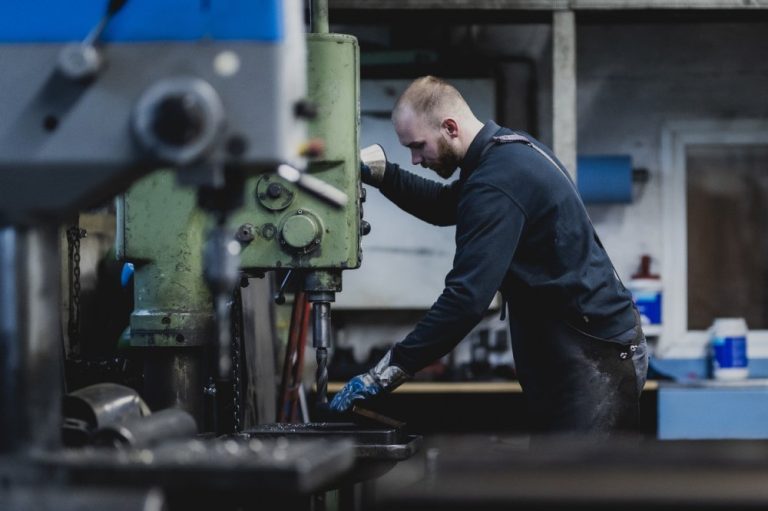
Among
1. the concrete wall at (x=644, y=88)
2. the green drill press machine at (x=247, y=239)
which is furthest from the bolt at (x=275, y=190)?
the concrete wall at (x=644, y=88)

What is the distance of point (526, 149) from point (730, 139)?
1.87m

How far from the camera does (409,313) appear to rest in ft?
12.5

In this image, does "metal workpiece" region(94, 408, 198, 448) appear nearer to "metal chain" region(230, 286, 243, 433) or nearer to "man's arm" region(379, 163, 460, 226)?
"metal chain" region(230, 286, 243, 433)

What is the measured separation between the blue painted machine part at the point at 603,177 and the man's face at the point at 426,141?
130cm

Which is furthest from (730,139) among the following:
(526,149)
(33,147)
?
(33,147)

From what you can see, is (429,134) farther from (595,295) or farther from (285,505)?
(285,505)

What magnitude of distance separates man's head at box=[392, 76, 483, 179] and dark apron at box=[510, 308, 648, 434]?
0.40m

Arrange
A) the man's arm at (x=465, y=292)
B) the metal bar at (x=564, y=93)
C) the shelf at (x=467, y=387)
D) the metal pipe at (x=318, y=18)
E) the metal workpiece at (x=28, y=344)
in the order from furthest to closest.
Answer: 1. the shelf at (x=467, y=387)
2. the metal bar at (x=564, y=93)
3. the man's arm at (x=465, y=292)
4. the metal pipe at (x=318, y=18)
5. the metal workpiece at (x=28, y=344)

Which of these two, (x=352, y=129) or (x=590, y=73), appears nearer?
(x=352, y=129)

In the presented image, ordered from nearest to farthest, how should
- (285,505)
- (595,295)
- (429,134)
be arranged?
(285,505) → (595,295) → (429,134)

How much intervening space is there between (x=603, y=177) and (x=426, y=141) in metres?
1.38

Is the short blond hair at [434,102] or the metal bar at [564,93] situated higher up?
the metal bar at [564,93]

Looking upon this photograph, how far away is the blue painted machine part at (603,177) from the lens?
3.48m

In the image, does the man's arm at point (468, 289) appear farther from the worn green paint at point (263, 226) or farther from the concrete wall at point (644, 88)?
the concrete wall at point (644, 88)
